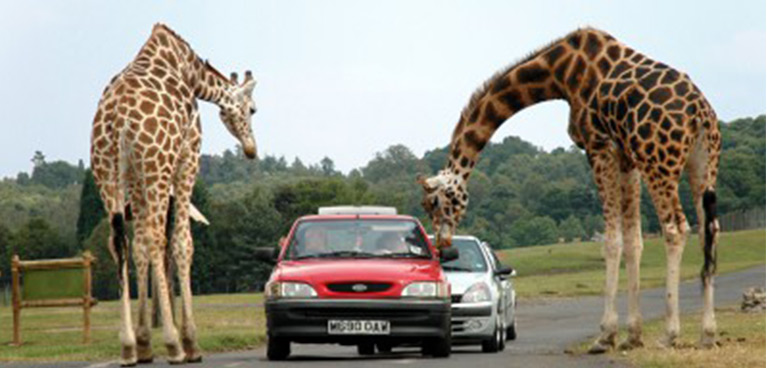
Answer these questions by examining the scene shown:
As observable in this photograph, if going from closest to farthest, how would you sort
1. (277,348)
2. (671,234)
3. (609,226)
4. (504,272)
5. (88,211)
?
(277,348) → (671,234) → (609,226) → (504,272) → (88,211)

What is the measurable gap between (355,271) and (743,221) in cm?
14013

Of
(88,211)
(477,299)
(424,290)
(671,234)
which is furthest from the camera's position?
(88,211)

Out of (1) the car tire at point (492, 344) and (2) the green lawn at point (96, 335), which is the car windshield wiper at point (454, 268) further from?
(2) the green lawn at point (96, 335)

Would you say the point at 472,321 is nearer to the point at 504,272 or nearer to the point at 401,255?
the point at 504,272

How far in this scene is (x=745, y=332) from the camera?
86.5ft

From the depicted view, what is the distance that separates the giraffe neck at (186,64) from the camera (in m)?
21.3

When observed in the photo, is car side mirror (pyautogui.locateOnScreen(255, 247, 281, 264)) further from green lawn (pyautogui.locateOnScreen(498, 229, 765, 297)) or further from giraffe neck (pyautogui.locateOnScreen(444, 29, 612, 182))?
green lawn (pyautogui.locateOnScreen(498, 229, 765, 297))

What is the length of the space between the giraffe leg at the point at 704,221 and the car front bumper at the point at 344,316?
3586 mm

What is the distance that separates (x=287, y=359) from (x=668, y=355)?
4665 millimetres

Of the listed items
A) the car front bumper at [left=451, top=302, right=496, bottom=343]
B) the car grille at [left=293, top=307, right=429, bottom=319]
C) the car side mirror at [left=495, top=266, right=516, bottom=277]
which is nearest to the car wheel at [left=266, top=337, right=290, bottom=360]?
the car grille at [left=293, top=307, right=429, bottom=319]

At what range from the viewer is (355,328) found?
19156mm

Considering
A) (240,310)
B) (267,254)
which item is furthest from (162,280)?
(240,310)

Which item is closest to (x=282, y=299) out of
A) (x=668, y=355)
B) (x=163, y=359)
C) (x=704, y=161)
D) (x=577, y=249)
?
(x=163, y=359)

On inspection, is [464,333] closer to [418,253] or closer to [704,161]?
[418,253]
